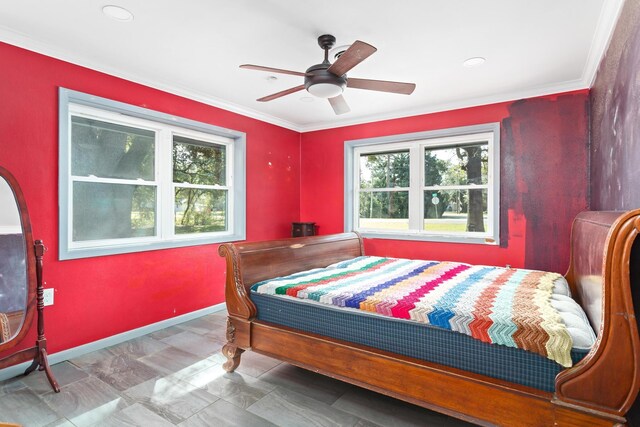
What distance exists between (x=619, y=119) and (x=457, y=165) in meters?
1.87

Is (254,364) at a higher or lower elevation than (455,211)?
lower

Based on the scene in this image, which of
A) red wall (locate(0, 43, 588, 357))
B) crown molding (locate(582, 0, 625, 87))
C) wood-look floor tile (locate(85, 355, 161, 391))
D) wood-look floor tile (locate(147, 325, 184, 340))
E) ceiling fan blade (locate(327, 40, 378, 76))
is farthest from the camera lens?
wood-look floor tile (locate(147, 325, 184, 340))

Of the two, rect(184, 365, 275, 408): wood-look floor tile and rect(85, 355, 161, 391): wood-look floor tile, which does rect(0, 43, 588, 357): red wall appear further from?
rect(184, 365, 275, 408): wood-look floor tile

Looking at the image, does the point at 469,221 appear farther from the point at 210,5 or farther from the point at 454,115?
the point at 210,5


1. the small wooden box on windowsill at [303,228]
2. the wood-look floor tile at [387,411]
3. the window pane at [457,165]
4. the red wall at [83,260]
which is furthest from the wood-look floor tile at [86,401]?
the window pane at [457,165]

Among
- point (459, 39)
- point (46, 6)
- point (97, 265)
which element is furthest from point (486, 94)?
point (97, 265)

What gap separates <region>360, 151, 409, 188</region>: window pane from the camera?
14.7 feet

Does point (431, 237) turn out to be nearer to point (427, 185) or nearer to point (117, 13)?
point (427, 185)

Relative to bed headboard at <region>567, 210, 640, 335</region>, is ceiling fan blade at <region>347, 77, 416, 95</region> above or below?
above

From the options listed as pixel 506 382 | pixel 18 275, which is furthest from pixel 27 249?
pixel 506 382

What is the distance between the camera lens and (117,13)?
2195 mm

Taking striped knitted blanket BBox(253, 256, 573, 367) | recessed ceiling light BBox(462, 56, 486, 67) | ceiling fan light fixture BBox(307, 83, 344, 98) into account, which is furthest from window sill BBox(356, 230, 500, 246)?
ceiling fan light fixture BBox(307, 83, 344, 98)

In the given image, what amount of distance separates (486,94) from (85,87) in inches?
155

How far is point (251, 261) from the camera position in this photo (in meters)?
2.48
